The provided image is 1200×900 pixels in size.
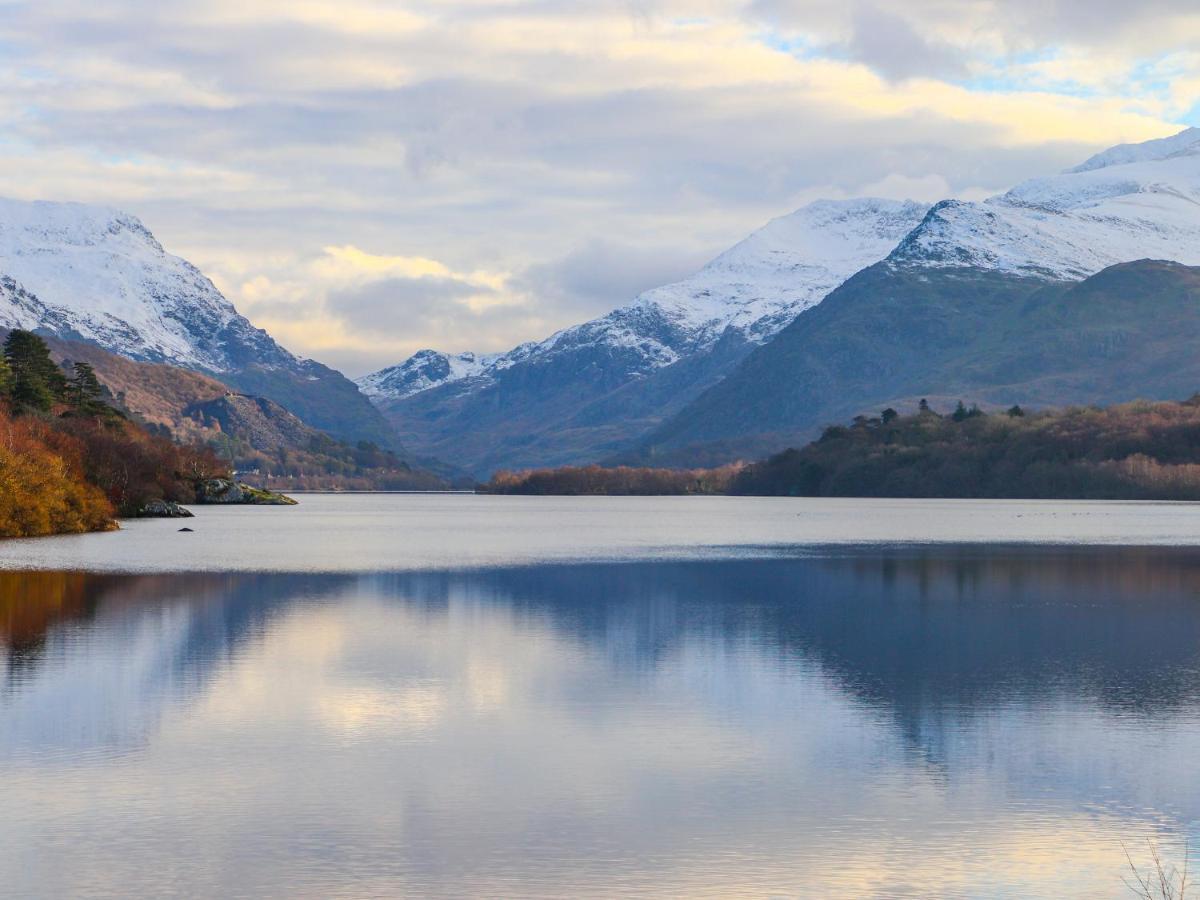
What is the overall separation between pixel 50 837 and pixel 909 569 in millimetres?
78055

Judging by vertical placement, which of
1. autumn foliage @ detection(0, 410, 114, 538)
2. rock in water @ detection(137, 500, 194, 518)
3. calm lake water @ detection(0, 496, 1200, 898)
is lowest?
calm lake water @ detection(0, 496, 1200, 898)

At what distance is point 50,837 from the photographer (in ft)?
88.7

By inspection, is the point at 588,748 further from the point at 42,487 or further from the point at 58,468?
the point at 58,468

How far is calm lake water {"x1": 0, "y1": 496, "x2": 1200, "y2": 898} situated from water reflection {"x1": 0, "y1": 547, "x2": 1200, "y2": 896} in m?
0.11

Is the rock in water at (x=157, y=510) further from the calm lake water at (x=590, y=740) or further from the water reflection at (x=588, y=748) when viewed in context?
the water reflection at (x=588, y=748)

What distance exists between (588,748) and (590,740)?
3.59 feet

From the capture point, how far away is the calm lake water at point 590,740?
2581cm

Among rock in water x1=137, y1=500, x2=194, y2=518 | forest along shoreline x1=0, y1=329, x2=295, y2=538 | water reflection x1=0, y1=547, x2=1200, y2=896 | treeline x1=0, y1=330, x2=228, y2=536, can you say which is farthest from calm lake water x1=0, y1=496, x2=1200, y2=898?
rock in water x1=137, y1=500, x2=194, y2=518

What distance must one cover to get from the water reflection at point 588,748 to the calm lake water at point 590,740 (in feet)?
0.37

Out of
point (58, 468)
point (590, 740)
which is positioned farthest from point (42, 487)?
point (590, 740)

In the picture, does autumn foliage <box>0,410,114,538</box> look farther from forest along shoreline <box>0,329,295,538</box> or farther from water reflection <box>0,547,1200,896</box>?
water reflection <box>0,547,1200,896</box>

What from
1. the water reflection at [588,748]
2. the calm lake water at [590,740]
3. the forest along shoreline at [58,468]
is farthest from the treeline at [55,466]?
the water reflection at [588,748]

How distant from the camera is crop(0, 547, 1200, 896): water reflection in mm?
25812

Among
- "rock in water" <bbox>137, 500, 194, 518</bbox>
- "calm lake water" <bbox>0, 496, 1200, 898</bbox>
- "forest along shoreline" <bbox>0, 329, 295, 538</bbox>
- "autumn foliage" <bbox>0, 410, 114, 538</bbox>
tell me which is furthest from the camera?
"rock in water" <bbox>137, 500, 194, 518</bbox>
